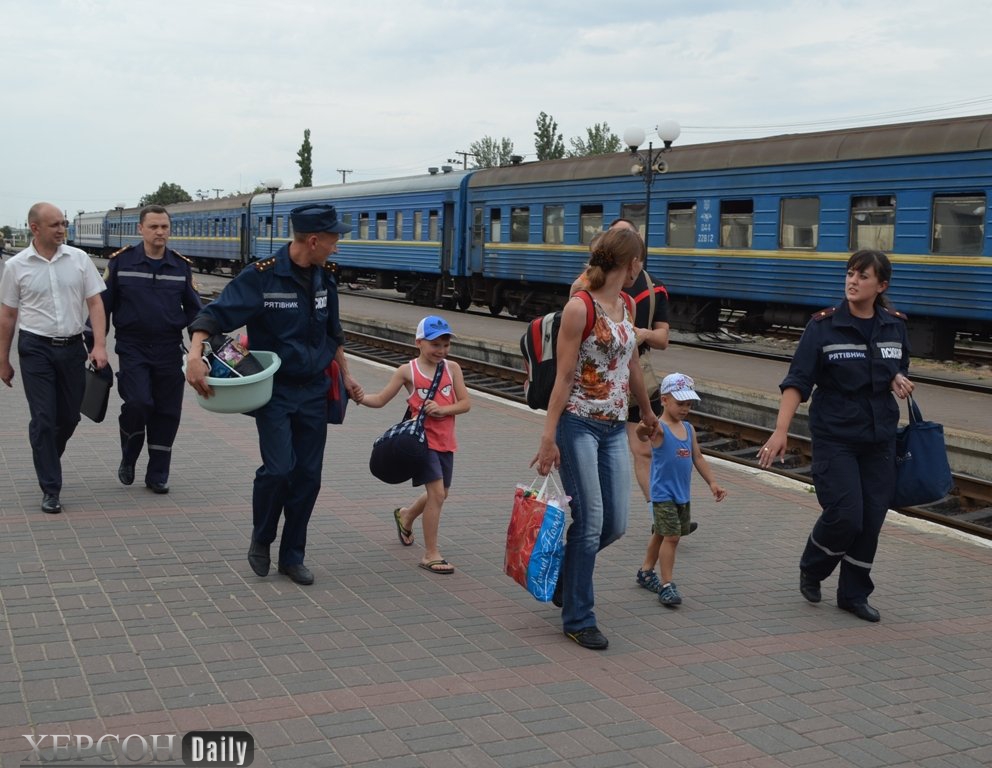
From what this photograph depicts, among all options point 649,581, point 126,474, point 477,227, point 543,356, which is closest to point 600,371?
point 543,356

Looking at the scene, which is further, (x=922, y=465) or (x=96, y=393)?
(x=96, y=393)

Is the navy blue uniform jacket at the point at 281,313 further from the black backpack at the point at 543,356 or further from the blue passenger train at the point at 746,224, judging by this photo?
the blue passenger train at the point at 746,224

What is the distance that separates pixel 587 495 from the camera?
5.05 m

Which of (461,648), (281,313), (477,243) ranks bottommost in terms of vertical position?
(461,648)

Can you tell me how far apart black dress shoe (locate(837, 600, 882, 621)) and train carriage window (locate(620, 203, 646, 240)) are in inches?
631

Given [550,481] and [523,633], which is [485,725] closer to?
[523,633]

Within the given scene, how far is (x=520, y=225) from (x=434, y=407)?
1990 centimetres

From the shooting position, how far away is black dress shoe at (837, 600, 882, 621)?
5676mm

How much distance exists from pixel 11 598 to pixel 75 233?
80678 mm

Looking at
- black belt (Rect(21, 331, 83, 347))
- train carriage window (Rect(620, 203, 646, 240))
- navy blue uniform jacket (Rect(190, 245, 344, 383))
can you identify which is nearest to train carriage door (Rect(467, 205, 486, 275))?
train carriage window (Rect(620, 203, 646, 240))

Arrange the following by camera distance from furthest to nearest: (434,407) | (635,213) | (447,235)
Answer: (447,235), (635,213), (434,407)

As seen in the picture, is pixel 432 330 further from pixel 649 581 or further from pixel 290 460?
pixel 649 581

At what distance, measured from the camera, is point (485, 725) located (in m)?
4.12

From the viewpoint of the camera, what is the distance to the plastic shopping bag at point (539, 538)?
5.12 meters
